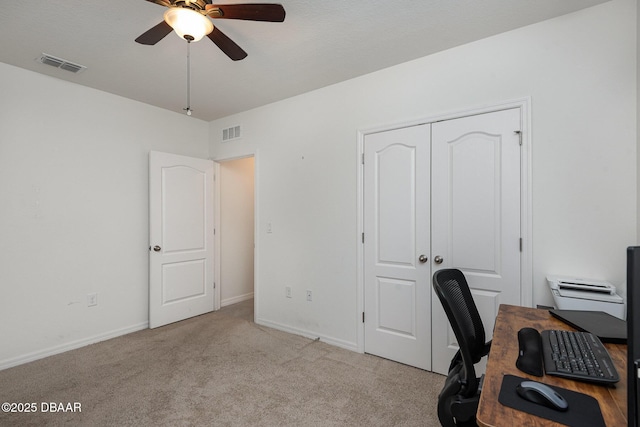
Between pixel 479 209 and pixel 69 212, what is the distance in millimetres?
3836

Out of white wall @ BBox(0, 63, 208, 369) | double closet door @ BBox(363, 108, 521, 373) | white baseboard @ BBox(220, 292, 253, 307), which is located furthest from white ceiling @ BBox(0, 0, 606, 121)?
white baseboard @ BBox(220, 292, 253, 307)

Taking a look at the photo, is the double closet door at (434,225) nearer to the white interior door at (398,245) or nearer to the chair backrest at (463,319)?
the white interior door at (398,245)

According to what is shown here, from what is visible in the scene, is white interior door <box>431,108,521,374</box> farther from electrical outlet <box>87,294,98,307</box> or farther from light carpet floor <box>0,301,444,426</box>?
electrical outlet <box>87,294,98,307</box>

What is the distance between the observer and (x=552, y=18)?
2.12m

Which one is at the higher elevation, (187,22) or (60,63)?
(60,63)

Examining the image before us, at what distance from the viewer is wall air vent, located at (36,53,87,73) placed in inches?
104

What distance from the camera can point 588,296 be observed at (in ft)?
5.98

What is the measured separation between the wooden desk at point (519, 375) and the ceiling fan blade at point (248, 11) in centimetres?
188

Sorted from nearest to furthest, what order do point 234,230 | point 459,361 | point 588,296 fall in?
point 459,361 → point 588,296 → point 234,230

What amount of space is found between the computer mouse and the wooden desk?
0.06m

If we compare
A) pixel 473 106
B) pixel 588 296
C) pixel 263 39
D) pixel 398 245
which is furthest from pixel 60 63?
pixel 588 296

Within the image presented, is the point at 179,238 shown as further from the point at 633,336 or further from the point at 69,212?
the point at 633,336

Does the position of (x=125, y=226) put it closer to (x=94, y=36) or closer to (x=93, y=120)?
(x=93, y=120)

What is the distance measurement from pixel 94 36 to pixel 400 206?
9.09 feet
